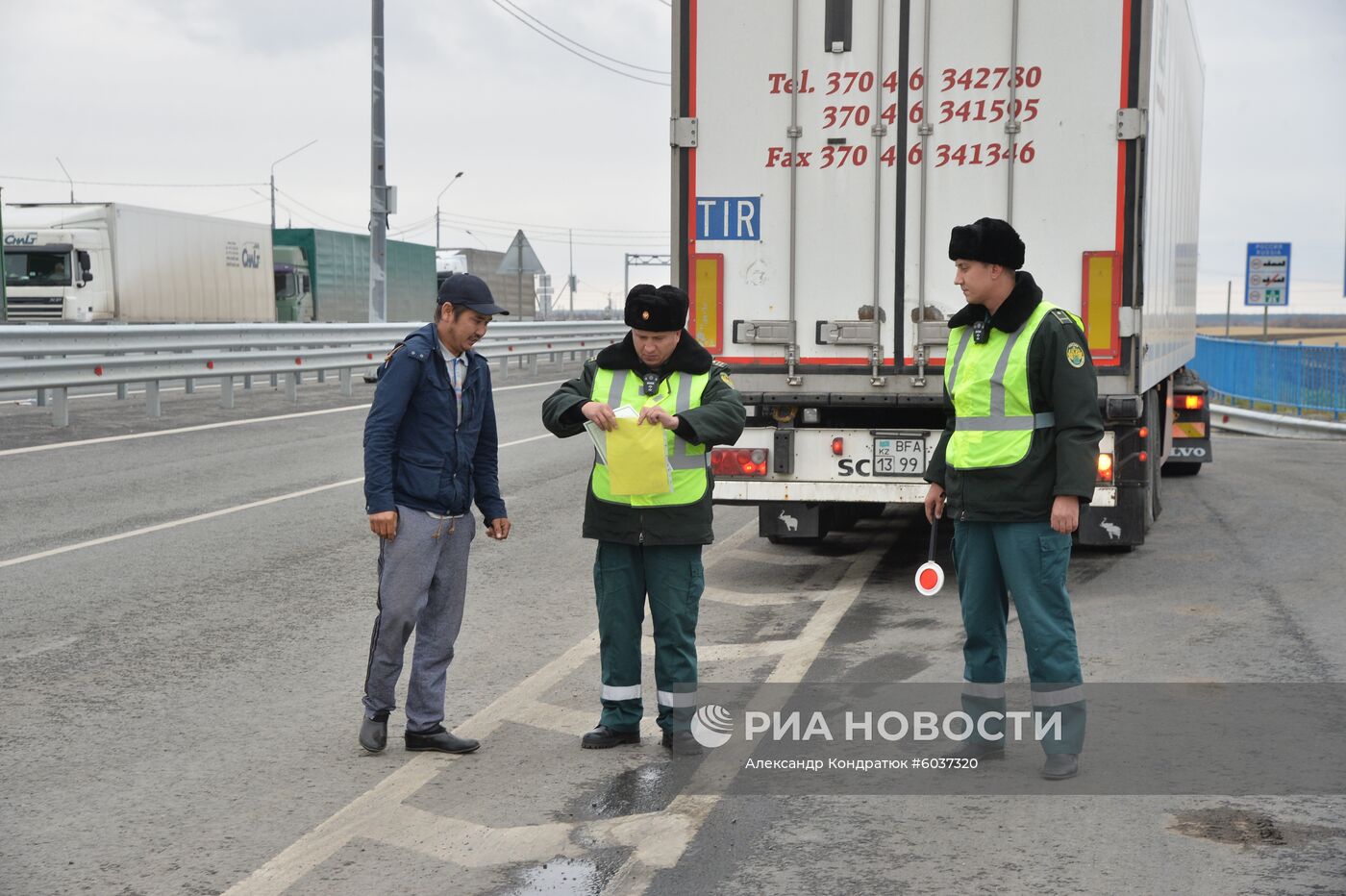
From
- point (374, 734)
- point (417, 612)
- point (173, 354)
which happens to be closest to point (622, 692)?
point (417, 612)

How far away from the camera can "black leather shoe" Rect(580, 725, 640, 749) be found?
18.6 feet

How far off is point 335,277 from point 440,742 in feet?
134

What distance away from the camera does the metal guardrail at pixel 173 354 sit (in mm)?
16797

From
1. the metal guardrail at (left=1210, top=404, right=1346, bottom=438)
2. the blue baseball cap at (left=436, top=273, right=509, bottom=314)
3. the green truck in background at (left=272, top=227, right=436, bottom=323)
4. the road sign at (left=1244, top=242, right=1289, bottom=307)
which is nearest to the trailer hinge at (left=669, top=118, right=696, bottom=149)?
the blue baseball cap at (left=436, top=273, right=509, bottom=314)

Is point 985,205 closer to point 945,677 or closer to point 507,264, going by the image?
point 945,677

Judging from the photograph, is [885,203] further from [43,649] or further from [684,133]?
[43,649]

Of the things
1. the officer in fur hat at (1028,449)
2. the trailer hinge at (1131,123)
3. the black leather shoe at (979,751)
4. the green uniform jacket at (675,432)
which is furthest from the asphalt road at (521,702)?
the trailer hinge at (1131,123)

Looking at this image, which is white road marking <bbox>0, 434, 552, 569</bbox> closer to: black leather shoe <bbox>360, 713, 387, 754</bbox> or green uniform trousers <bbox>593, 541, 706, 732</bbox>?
black leather shoe <bbox>360, 713, 387, 754</bbox>

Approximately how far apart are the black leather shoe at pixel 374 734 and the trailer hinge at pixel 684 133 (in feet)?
14.2

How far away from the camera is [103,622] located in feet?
25.7

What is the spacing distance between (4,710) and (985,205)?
217 inches

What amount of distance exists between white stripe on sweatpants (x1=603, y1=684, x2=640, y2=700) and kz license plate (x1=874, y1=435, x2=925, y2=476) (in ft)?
11.4

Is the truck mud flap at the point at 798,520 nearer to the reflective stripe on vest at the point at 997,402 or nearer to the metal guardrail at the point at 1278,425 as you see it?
the reflective stripe on vest at the point at 997,402

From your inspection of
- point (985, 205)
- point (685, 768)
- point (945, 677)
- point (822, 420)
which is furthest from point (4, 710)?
point (985, 205)
